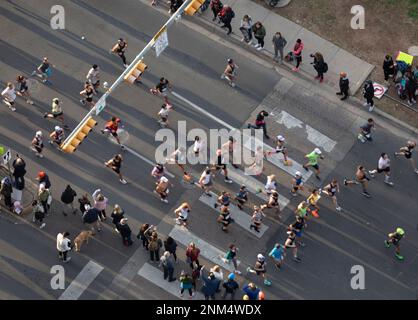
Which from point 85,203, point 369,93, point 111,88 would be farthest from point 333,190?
point 85,203

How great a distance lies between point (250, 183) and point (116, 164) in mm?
5149

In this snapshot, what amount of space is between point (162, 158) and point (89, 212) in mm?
4209

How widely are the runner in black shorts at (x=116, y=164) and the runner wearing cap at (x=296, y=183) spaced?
20.8ft

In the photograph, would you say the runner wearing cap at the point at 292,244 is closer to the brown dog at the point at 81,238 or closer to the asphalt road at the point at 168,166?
the asphalt road at the point at 168,166

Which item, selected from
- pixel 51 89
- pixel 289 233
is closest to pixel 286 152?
pixel 289 233

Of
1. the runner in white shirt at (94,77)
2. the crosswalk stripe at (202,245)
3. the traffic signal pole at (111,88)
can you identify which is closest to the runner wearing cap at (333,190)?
the crosswalk stripe at (202,245)

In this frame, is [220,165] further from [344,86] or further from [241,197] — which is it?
[344,86]

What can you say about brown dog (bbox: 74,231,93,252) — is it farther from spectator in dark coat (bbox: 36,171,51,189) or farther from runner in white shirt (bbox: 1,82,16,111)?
runner in white shirt (bbox: 1,82,16,111)

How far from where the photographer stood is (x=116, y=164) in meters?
33.9

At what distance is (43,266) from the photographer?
32.6 meters

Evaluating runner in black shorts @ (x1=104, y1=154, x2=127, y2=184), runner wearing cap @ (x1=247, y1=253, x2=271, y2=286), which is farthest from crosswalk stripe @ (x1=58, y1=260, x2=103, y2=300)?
runner wearing cap @ (x1=247, y1=253, x2=271, y2=286)

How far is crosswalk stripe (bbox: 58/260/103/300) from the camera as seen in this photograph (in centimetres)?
3198

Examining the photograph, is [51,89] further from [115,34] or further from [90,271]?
[90,271]
